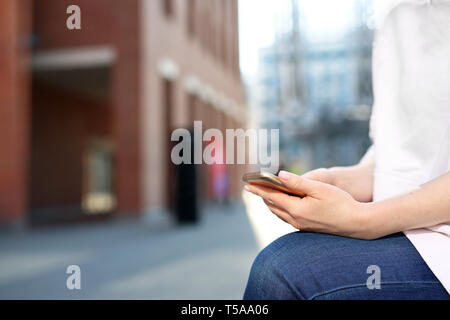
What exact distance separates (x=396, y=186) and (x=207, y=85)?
1656 centimetres

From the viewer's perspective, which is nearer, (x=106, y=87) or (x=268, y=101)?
(x=106, y=87)

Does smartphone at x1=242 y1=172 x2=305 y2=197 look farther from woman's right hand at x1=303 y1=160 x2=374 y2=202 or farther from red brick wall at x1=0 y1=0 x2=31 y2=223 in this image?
red brick wall at x1=0 y1=0 x2=31 y2=223

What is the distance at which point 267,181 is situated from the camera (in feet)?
2.70

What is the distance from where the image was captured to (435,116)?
95cm

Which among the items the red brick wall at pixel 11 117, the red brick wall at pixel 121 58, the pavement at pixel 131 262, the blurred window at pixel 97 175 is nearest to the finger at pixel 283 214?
the pavement at pixel 131 262

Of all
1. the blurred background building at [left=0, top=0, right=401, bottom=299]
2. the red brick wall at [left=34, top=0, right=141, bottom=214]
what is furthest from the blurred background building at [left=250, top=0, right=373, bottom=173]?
the red brick wall at [left=34, top=0, right=141, bottom=214]

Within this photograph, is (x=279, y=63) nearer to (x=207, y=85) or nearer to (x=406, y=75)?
(x=207, y=85)

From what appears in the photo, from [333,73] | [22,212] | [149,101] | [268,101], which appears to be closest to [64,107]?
[149,101]

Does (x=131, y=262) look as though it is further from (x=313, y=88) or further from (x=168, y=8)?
(x=313, y=88)

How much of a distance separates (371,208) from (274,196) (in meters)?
0.17

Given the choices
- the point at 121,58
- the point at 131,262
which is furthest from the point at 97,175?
the point at 131,262

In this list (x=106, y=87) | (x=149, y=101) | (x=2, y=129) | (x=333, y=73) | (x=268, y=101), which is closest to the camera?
(x=2, y=129)

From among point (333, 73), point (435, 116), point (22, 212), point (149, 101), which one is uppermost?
point (333, 73)

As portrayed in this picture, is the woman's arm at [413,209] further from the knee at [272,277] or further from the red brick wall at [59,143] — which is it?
the red brick wall at [59,143]
